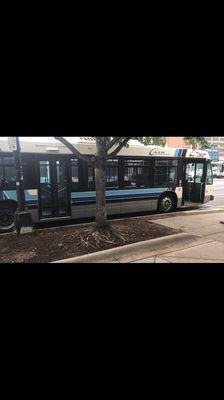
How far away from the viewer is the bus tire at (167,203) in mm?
10589

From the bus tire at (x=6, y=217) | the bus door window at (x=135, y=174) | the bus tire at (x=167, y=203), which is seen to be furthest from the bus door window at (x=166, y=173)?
the bus tire at (x=6, y=217)

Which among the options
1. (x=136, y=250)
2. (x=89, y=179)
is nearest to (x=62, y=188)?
(x=89, y=179)

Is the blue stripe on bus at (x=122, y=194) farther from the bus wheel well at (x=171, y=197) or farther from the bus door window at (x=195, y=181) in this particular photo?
the bus door window at (x=195, y=181)

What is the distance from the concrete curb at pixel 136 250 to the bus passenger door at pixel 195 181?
15.7 ft

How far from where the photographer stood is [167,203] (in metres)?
10.8

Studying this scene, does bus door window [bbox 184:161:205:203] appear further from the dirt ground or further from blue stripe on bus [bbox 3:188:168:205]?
the dirt ground

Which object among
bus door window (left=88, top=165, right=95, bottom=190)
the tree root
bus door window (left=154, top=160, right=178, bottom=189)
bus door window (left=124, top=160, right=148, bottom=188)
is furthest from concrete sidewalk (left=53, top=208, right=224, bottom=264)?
bus door window (left=88, top=165, right=95, bottom=190)

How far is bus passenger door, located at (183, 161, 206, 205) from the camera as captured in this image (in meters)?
11.4

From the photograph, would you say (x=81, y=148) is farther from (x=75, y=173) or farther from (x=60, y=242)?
(x=60, y=242)

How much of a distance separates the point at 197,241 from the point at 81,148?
4450 mm
